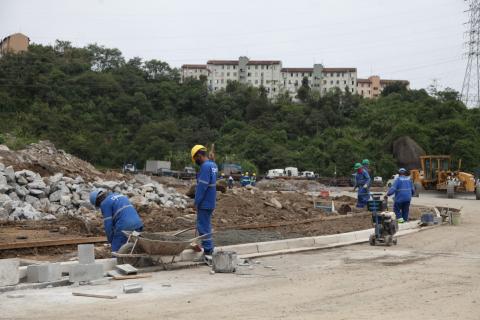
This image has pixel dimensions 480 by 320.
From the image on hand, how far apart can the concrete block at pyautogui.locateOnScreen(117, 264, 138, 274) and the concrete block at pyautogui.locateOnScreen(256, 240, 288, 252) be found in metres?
3.31

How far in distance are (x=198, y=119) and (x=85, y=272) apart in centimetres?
9161

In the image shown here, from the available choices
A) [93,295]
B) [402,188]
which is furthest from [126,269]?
[402,188]

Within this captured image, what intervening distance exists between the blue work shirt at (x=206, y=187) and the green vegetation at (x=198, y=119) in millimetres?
51854

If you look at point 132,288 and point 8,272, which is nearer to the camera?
point 132,288

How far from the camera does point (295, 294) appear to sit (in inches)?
277

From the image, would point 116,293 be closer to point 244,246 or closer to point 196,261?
point 196,261

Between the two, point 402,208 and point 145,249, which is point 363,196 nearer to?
point 402,208

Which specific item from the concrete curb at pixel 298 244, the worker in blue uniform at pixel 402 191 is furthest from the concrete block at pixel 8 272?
the worker in blue uniform at pixel 402 191

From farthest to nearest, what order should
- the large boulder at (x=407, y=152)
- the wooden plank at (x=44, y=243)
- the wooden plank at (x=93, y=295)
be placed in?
the large boulder at (x=407, y=152), the wooden plank at (x=44, y=243), the wooden plank at (x=93, y=295)

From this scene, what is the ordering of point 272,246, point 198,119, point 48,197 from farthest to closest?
1. point 198,119
2. point 48,197
3. point 272,246

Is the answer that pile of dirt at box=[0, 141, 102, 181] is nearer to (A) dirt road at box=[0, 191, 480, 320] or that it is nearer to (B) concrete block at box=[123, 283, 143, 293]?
(A) dirt road at box=[0, 191, 480, 320]

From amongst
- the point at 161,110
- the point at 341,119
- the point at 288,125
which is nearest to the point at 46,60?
the point at 161,110

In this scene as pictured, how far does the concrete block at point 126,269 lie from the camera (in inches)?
325

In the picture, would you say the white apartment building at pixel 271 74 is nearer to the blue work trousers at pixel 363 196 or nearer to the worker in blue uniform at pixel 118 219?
the blue work trousers at pixel 363 196
